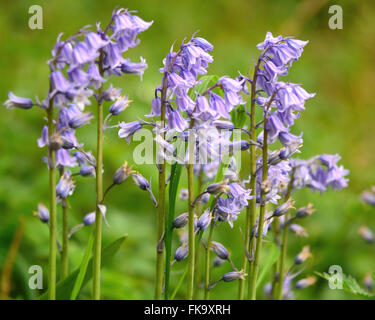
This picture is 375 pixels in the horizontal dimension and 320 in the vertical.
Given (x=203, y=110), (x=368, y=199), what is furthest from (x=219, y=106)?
(x=368, y=199)

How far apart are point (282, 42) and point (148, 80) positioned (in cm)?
397

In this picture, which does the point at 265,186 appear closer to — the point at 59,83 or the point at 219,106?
the point at 219,106

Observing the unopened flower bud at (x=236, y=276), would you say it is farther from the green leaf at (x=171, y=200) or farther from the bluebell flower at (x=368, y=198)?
the bluebell flower at (x=368, y=198)

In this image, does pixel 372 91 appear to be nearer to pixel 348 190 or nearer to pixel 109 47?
pixel 348 190

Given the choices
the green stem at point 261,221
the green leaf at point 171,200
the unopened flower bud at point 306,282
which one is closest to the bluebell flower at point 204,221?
the green leaf at point 171,200

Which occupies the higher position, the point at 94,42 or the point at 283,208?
the point at 94,42

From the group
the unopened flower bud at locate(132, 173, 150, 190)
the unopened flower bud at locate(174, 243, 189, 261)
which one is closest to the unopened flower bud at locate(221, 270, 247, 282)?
the unopened flower bud at locate(174, 243, 189, 261)

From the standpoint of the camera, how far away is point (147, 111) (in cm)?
610

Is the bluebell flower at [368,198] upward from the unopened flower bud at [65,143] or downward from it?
upward

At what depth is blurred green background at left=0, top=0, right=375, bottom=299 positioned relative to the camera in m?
4.61

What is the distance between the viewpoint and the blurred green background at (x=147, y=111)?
15.1ft

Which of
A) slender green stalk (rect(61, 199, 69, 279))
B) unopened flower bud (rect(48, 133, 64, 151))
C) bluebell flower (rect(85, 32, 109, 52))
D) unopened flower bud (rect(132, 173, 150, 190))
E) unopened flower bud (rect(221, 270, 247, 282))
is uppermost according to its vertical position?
bluebell flower (rect(85, 32, 109, 52))

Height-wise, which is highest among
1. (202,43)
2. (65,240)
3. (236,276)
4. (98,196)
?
(202,43)

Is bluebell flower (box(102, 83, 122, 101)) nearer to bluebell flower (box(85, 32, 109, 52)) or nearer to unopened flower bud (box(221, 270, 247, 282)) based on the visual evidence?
bluebell flower (box(85, 32, 109, 52))
